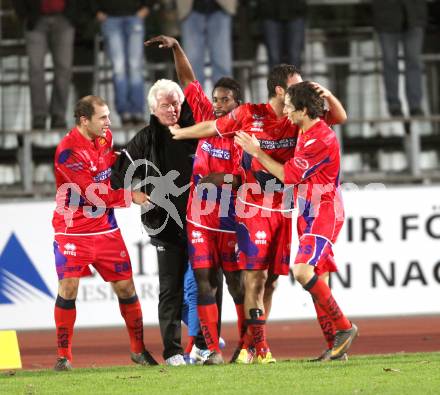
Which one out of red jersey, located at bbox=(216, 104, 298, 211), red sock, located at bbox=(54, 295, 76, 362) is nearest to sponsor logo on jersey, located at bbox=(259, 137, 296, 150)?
red jersey, located at bbox=(216, 104, 298, 211)

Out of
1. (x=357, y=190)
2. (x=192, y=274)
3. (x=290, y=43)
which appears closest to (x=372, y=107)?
(x=290, y=43)

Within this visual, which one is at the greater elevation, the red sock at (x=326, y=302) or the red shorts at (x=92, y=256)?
the red shorts at (x=92, y=256)

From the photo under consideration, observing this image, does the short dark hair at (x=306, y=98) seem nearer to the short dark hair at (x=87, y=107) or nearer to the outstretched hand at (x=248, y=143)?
the outstretched hand at (x=248, y=143)

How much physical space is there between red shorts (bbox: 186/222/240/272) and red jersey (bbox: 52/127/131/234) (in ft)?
2.31

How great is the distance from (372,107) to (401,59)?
81cm

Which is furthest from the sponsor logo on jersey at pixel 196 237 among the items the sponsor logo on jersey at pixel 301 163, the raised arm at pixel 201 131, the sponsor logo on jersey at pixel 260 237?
the sponsor logo on jersey at pixel 301 163

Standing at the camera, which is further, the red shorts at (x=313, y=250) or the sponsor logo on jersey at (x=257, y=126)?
the sponsor logo on jersey at (x=257, y=126)

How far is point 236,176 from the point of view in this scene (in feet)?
35.9

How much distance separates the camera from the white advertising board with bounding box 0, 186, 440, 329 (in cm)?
1489

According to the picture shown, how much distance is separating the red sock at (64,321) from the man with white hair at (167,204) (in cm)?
96

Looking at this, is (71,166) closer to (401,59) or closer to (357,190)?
(357,190)

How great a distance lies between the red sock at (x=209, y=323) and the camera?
423 inches

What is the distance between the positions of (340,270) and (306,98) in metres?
5.13

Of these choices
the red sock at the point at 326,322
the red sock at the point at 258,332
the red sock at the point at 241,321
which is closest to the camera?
the red sock at the point at 326,322
